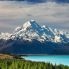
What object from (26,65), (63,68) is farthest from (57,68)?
(26,65)

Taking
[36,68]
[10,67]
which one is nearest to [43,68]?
[36,68]

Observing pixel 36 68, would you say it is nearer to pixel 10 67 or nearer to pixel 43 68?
pixel 43 68

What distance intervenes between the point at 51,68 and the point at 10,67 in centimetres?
1294

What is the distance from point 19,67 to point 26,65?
8.35 feet

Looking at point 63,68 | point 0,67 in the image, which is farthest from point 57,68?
point 0,67

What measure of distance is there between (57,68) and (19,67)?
12.2 meters

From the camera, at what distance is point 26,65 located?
102 meters

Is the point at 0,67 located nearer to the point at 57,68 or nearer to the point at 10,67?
the point at 10,67

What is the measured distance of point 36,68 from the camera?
9750cm

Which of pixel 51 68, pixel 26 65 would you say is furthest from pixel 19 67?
pixel 51 68

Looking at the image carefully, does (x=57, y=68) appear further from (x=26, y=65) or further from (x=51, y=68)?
(x=26, y=65)

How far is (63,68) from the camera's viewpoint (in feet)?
331

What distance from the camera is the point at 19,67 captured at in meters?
102

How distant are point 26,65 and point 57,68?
10.1 meters
